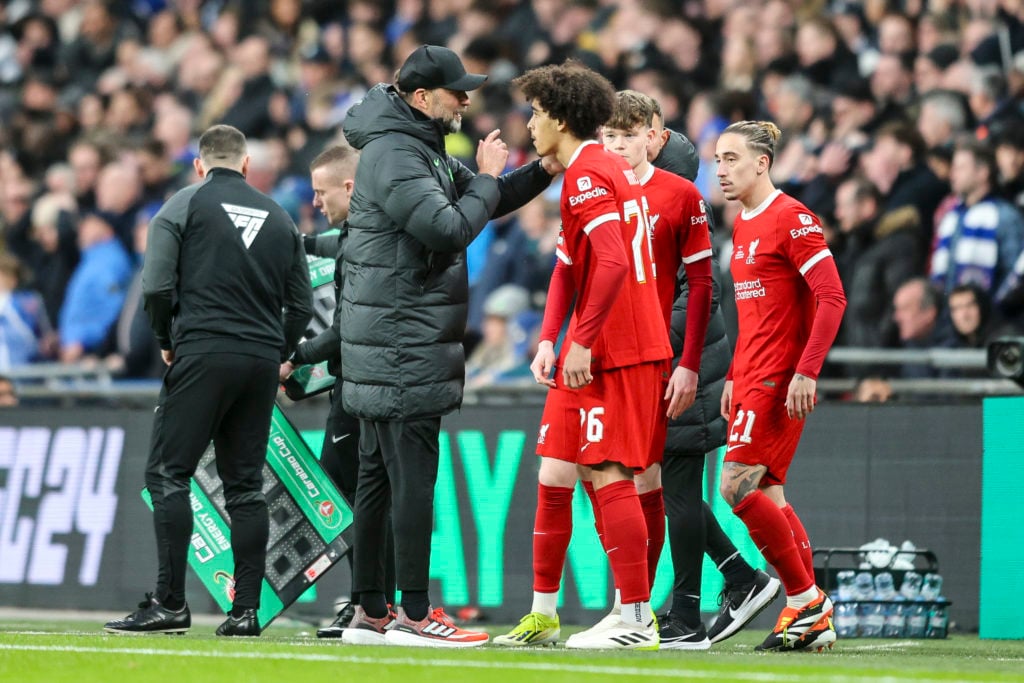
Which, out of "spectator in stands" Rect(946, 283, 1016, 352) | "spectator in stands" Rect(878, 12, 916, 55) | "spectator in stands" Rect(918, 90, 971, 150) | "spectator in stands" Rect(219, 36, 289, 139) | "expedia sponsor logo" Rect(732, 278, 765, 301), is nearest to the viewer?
"expedia sponsor logo" Rect(732, 278, 765, 301)

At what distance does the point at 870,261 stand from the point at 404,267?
4.99 m

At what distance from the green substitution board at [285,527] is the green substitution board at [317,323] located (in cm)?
20

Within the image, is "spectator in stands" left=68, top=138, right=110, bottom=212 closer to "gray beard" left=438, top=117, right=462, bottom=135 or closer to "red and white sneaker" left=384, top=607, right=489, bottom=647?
"gray beard" left=438, top=117, right=462, bottom=135

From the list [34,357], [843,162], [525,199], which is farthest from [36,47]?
[525,199]

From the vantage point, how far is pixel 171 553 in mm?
7367

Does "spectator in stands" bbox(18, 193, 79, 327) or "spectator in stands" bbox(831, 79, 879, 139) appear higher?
"spectator in stands" bbox(831, 79, 879, 139)

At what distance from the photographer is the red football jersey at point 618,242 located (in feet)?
20.8

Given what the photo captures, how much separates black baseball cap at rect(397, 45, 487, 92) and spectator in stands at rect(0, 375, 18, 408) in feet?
18.0

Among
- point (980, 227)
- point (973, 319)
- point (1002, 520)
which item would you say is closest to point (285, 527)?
point (1002, 520)

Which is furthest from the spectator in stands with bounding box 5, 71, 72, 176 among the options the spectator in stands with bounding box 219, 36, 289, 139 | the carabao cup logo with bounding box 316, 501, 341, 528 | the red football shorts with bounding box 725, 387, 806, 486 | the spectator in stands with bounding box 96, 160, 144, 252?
the red football shorts with bounding box 725, 387, 806, 486

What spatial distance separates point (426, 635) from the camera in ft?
21.3

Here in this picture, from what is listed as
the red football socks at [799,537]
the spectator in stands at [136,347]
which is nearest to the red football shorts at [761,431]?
the red football socks at [799,537]

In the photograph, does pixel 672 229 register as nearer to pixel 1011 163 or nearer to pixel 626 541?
pixel 626 541

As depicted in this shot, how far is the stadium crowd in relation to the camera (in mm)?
10711
